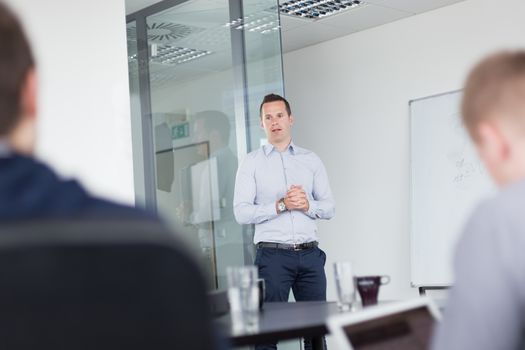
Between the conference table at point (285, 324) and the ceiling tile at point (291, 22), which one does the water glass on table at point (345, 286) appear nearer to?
the conference table at point (285, 324)

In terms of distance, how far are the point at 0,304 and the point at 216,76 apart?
474 centimetres

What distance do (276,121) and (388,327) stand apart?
3288 mm

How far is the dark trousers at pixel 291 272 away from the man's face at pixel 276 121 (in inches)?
26.2

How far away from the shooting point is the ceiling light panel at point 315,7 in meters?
6.14

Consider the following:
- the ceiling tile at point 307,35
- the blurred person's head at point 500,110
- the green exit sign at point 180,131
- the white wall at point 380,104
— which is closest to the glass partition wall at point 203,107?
the green exit sign at point 180,131

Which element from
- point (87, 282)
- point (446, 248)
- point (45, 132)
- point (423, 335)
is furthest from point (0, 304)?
point (446, 248)

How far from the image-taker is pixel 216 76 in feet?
17.8

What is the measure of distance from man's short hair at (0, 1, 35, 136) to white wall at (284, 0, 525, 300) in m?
5.46

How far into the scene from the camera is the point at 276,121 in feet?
15.6

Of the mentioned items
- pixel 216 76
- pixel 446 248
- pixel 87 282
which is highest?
pixel 216 76

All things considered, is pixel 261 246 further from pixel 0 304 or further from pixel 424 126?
pixel 0 304

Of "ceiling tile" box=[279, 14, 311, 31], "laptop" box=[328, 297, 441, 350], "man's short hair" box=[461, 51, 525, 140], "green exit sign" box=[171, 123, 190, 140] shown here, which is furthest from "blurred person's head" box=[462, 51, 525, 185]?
"ceiling tile" box=[279, 14, 311, 31]

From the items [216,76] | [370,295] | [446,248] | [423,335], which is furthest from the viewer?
[446,248]

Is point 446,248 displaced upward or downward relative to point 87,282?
downward
